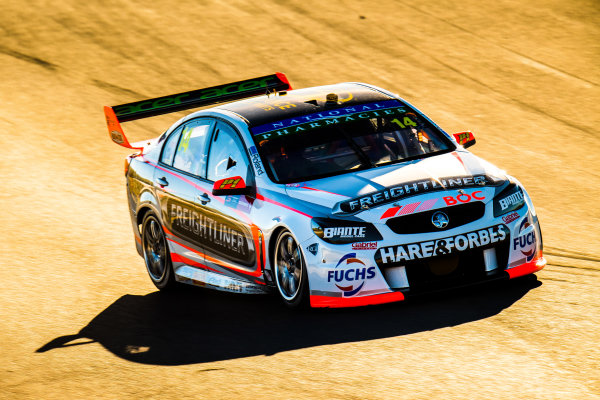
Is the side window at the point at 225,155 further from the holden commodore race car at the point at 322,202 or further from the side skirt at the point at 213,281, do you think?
the side skirt at the point at 213,281

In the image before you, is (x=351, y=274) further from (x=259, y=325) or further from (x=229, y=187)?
(x=229, y=187)

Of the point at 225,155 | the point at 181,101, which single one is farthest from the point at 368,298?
the point at 181,101

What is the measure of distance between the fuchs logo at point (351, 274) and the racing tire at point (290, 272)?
0.81 feet

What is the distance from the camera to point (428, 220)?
7.18 metres

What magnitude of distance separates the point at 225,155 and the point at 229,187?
28.5 inches

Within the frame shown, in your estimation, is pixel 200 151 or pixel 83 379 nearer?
pixel 83 379

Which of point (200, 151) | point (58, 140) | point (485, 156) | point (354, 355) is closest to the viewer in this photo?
point (354, 355)

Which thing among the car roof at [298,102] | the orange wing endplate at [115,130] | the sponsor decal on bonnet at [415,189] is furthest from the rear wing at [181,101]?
the sponsor decal on bonnet at [415,189]

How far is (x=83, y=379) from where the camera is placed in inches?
257

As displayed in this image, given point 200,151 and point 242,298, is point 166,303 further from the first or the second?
point 200,151

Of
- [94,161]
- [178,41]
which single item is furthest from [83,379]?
[178,41]

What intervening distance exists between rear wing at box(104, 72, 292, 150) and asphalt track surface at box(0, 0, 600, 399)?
135 cm

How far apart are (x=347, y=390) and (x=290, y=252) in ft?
6.26

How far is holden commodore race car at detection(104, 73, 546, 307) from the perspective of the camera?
7.16 m
